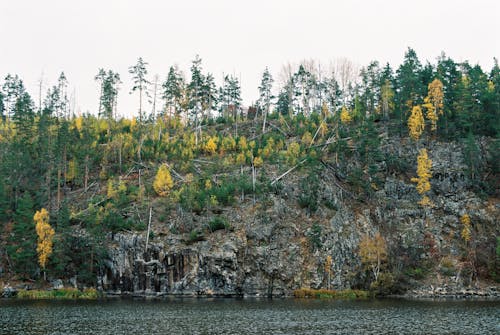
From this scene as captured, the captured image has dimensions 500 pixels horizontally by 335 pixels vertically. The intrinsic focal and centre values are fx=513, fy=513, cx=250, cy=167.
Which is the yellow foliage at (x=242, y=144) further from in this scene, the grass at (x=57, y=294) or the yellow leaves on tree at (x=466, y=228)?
the yellow leaves on tree at (x=466, y=228)

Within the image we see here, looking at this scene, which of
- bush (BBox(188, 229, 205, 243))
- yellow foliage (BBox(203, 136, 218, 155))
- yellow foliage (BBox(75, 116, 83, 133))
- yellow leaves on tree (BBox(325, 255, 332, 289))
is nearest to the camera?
yellow leaves on tree (BBox(325, 255, 332, 289))

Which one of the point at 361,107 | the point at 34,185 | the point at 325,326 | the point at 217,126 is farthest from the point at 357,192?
the point at 34,185

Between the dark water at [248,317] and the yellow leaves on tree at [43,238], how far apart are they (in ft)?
32.4

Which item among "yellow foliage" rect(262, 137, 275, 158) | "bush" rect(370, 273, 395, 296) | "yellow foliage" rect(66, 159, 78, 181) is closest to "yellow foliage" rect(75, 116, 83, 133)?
"yellow foliage" rect(66, 159, 78, 181)

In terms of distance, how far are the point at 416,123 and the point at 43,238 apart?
70470 millimetres

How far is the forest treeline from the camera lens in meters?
79.9

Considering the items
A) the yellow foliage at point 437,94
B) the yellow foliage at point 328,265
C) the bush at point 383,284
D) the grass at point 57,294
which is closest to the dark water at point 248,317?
the grass at point 57,294

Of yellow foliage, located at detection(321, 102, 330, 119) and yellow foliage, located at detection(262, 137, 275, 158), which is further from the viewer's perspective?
yellow foliage, located at detection(321, 102, 330, 119)

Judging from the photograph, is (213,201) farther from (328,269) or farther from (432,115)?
(432,115)

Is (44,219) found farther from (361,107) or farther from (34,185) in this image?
(361,107)

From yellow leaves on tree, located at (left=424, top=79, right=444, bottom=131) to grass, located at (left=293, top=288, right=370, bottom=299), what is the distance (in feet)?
140

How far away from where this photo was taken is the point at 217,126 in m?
119

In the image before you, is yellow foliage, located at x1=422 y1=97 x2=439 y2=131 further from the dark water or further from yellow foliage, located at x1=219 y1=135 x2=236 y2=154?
the dark water

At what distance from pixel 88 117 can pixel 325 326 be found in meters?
87.9
